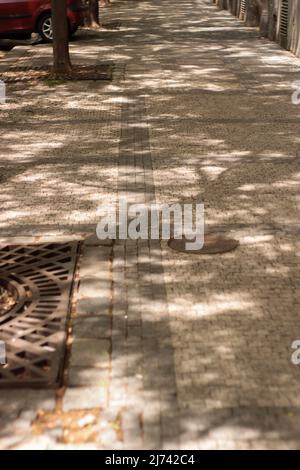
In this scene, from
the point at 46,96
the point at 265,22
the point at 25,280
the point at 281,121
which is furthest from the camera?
the point at 265,22

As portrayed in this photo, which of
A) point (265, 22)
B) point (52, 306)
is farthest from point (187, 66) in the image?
point (52, 306)

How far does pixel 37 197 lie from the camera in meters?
8.05

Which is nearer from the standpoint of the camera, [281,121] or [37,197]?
[37,197]

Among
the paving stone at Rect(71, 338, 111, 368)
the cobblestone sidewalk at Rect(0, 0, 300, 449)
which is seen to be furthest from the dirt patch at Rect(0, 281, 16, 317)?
the paving stone at Rect(71, 338, 111, 368)

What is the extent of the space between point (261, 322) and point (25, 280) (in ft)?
6.13

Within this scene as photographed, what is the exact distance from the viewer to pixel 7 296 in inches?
223

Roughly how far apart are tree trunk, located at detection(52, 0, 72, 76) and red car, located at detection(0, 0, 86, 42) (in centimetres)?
549

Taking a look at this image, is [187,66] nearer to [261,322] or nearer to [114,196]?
[114,196]

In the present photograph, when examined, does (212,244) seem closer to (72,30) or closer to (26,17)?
(26,17)

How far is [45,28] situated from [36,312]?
17.3 meters

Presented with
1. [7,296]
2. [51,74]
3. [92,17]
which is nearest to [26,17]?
[92,17]

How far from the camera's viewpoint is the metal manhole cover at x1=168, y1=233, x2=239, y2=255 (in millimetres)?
6523

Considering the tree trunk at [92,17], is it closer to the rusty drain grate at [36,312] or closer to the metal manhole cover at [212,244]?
the metal manhole cover at [212,244]

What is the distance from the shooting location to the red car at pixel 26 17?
20812 mm
